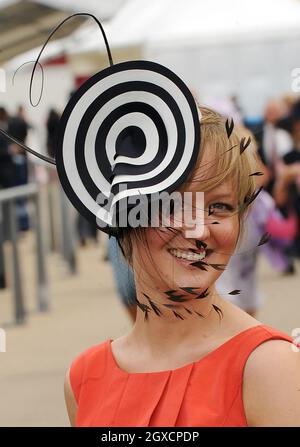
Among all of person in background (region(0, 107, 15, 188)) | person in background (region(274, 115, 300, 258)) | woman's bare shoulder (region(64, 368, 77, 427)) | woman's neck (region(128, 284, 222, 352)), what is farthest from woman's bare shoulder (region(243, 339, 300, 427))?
person in background (region(0, 107, 15, 188))

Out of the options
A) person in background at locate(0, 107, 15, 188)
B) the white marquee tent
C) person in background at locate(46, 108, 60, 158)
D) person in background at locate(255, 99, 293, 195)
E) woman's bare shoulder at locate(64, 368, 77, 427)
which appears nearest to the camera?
person in background at locate(46, 108, 60, 158)

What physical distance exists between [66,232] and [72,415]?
24.3 ft

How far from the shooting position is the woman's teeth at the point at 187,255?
150cm

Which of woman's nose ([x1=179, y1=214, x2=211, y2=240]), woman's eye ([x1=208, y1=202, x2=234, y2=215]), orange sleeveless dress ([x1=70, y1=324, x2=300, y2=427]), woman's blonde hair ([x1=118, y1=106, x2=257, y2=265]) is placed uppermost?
woman's blonde hair ([x1=118, y1=106, x2=257, y2=265])

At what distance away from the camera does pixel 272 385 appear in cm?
144

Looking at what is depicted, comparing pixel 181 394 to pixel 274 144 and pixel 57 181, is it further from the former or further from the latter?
pixel 57 181

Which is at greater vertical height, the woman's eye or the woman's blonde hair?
the woman's blonde hair

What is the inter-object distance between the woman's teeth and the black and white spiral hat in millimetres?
113

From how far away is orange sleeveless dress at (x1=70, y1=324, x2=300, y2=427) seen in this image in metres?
1.47

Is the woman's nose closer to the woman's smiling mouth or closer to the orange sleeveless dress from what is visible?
the woman's smiling mouth

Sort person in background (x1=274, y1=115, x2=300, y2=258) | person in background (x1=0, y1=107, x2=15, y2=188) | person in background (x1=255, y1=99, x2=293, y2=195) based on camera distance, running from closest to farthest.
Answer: person in background (x1=255, y1=99, x2=293, y2=195) → person in background (x1=274, y1=115, x2=300, y2=258) → person in background (x1=0, y1=107, x2=15, y2=188)

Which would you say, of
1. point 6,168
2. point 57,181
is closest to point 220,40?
point 57,181

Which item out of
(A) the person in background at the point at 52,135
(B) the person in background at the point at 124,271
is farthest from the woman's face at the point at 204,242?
(A) the person in background at the point at 52,135

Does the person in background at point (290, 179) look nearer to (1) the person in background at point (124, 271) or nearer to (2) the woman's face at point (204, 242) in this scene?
(1) the person in background at point (124, 271)
